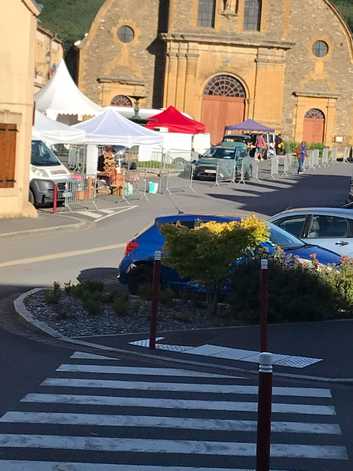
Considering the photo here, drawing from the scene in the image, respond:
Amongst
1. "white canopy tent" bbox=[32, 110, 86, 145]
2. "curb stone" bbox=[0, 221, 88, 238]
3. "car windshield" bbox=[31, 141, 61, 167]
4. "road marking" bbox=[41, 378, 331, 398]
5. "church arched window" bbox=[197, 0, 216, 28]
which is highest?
"church arched window" bbox=[197, 0, 216, 28]

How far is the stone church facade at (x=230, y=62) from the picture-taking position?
58688 mm

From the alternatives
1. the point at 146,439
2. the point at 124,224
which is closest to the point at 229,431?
the point at 146,439

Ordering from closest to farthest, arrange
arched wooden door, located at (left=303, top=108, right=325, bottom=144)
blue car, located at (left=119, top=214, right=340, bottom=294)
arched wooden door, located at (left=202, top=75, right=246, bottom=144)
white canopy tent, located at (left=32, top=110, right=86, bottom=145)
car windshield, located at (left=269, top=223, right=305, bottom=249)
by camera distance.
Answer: blue car, located at (left=119, top=214, right=340, bottom=294)
car windshield, located at (left=269, top=223, right=305, bottom=249)
white canopy tent, located at (left=32, top=110, right=86, bottom=145)
arched wooden door, located at (left=202, top=75, right=246, bottom=144)
arched wooden door, located at (left=303, top=108, right=325, bottom=144)

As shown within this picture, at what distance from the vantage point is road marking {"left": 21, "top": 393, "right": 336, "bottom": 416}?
802 cm

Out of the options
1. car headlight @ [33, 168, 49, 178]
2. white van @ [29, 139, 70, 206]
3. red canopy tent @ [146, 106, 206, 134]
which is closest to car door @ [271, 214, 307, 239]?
white van @ [29, 139, 70, 206]

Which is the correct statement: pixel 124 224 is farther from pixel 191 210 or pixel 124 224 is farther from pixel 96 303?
pixel 96 303

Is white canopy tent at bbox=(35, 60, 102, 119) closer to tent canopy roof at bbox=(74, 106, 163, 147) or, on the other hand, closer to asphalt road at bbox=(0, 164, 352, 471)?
asphalt road at bbox=(0, 164, 352, 471)

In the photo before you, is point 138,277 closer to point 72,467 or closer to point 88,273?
point 88,273

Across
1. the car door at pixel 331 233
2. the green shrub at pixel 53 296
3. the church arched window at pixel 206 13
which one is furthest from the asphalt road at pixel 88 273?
the church arched window at pixel 206 13

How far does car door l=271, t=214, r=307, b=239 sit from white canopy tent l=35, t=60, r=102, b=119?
73.3 ft

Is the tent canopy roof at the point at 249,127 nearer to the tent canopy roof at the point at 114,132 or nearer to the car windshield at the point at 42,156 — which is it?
the tent canopy roof at the point at 114,132

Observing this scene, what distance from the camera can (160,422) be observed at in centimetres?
751

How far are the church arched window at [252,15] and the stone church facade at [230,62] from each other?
0.06 metres

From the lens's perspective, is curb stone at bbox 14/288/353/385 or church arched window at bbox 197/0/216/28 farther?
church arched window at bbox 197/0/216/28
